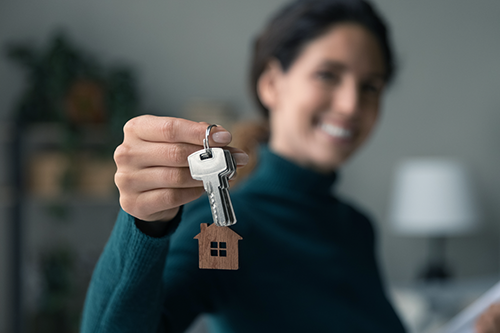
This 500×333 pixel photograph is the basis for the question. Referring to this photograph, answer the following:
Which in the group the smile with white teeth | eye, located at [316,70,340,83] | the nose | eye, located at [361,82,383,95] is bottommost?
the smile with white teeth

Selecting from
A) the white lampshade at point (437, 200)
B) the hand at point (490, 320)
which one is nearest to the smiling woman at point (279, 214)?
the hand at point (490, 320)

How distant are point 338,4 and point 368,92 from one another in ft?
0.57

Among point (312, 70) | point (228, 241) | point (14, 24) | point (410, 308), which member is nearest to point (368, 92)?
point (312, 70)

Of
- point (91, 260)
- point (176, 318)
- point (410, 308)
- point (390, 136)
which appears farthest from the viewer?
point (390, 136)

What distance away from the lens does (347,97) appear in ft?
2.09

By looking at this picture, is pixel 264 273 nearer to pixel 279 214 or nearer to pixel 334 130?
pixel 279 214

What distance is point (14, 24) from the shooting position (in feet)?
7.39

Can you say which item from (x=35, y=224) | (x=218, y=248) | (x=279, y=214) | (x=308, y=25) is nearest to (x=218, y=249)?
(x=218, y=248)

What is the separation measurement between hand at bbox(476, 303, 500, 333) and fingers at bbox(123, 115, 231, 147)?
456mm

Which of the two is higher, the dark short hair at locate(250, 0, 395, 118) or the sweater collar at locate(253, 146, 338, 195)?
Result: the dark short hair at locate(250, 0, 395, 118)

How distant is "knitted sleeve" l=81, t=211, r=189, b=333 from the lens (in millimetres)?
361

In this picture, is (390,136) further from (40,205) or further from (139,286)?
(139,286)

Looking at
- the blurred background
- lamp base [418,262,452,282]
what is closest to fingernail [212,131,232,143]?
the blurred background

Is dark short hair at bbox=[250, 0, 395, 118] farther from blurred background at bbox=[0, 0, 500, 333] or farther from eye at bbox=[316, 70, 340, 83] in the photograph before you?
blurred background at bbox=[0, 0, 500, 333]
